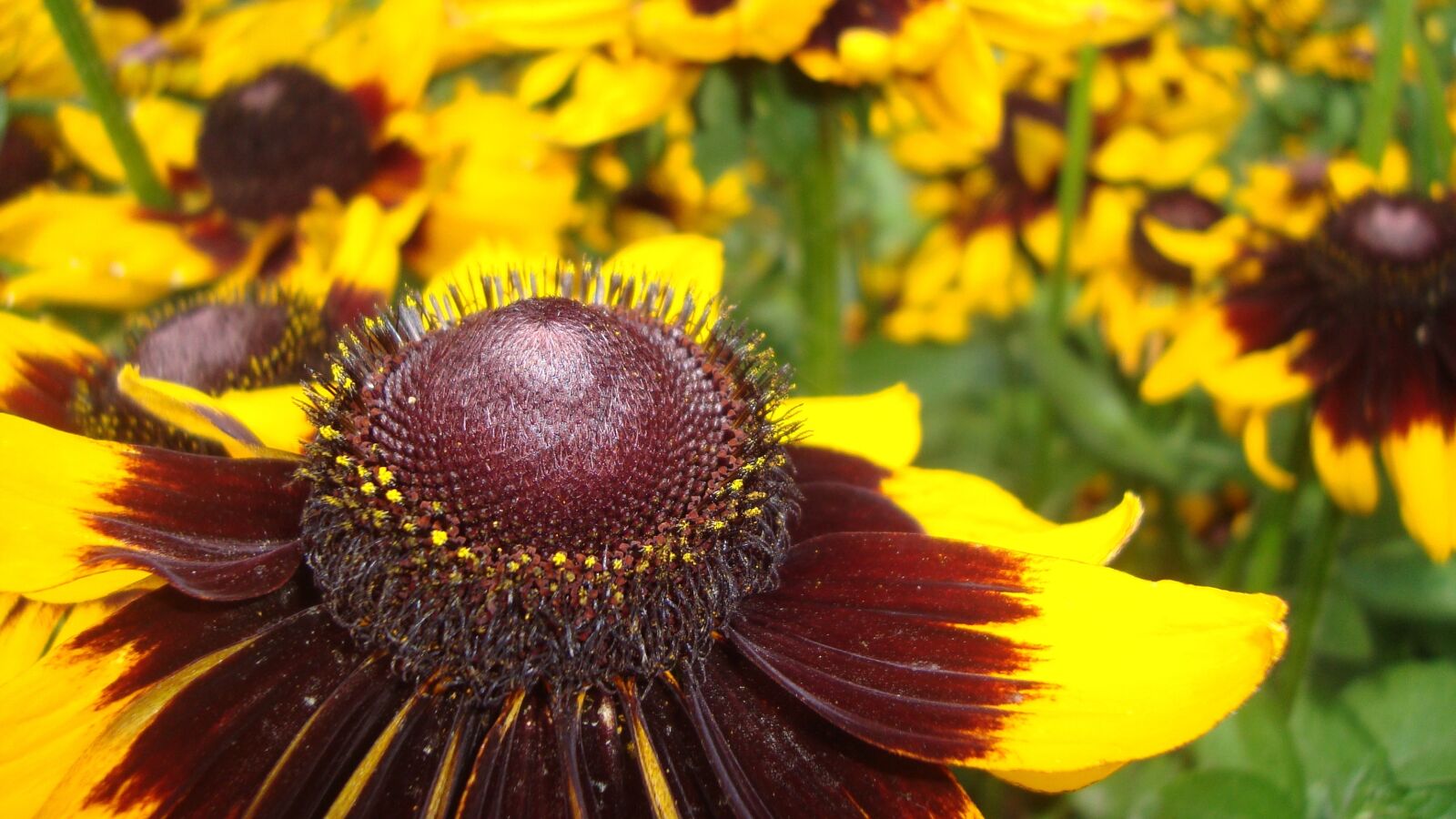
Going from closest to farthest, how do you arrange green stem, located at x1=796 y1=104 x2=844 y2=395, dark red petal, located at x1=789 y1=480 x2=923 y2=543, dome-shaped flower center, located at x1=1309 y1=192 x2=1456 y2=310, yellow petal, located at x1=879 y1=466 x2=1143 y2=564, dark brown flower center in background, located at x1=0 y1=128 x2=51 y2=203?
yellow petal, located at x1=879 y1=466 x2=1143 y2=564
dark red petal, located at x1=789 y1=480 x2=923 y2=543
dome-shaped flower center, located at x1=1309 y1=192 x2=1456 y2=310
green stem, located at x1=796 y1=104 x2=844 y2=395
dark brown flower center in background, located at x1=0 y1=128 x2=51 y2=203

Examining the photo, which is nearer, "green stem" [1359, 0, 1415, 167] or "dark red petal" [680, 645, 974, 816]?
"dark red petal" [680, 645, 974, 816]

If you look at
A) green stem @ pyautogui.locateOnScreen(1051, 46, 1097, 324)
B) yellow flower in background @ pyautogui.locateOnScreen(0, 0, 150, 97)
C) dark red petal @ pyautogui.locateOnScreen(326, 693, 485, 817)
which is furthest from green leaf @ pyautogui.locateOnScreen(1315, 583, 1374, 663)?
yellow flower in background @ pyautogui.locateOnScreen(0, 0, 150, 97)

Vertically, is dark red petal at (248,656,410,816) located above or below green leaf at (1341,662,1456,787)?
above

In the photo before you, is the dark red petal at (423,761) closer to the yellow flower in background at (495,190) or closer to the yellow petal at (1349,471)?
the yellow flower in background at (495,190)

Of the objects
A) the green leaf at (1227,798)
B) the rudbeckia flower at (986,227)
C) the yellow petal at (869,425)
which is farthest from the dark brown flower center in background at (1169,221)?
the green leaf at (1227,798)

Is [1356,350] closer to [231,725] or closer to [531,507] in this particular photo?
[531,507]

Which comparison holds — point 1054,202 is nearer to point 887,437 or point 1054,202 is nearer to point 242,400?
point 887,437

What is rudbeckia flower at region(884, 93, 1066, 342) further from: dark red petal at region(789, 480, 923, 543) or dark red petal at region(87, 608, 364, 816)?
Answer: dark red petal at region(87, 608, 364, 816)

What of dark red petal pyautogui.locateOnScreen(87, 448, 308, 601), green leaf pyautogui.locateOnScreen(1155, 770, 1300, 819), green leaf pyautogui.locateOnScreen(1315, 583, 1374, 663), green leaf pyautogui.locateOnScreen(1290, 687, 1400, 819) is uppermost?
dark red petal pyautogui.locateOnScreen(87, 448, 308, 601)
